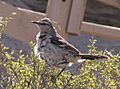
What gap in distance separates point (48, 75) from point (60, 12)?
40.1 inches

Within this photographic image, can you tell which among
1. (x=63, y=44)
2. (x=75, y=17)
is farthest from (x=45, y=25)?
(x=75, y=17)

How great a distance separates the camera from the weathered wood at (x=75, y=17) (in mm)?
3656

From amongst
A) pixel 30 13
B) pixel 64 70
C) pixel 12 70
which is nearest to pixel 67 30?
pixel 30 13

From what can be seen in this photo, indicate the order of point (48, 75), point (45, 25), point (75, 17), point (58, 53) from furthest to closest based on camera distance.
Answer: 1. point (75, 17)
2. point (45, 25)
3. point (58, 53)
4. point (48, 75)

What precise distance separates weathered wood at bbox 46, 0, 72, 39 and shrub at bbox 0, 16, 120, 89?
856mm

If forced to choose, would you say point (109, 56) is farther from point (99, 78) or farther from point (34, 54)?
point (34, 54)

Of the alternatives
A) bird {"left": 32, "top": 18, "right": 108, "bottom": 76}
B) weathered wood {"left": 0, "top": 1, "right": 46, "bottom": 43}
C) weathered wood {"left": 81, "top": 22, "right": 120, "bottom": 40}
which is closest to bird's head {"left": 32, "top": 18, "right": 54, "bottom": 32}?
bird {"left": 32, "top": 18, "right": 108, "bottom": 76}

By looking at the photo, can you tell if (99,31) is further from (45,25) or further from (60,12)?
(45,25)

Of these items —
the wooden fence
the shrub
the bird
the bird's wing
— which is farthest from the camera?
the wooden fence

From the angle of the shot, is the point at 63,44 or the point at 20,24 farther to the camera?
the point at 20,24

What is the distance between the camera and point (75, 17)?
368cm

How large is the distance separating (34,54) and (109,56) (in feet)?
1.44

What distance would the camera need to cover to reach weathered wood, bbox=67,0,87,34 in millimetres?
3656

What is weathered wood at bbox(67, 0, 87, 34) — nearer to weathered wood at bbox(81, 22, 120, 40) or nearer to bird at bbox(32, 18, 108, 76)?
weathered wood at bbox(81, 22, 120, 40)
